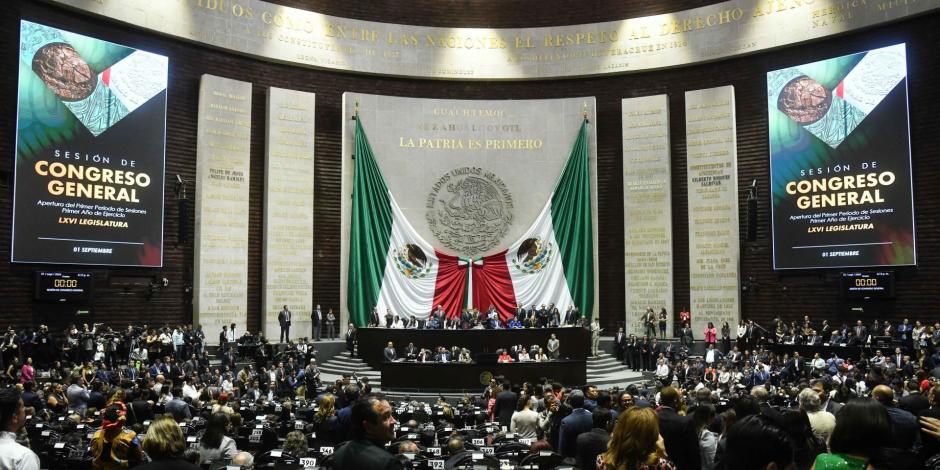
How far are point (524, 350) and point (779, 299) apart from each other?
939 centimetres

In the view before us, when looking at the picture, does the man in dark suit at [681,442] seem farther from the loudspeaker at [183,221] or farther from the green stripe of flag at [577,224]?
the green stripe of flag at [577,224]

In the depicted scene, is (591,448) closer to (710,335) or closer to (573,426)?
(573,426)

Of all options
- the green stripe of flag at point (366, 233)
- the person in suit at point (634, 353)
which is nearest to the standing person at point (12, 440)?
the person in suit at point (634, 353)

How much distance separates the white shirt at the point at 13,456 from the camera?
13.1ft

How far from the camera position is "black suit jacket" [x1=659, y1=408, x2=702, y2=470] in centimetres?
547

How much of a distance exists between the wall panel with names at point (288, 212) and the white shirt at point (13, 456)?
22432 millimetres

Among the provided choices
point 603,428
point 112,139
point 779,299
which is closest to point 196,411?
point 603,428

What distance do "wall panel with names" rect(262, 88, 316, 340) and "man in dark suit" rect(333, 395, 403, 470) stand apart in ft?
76.5

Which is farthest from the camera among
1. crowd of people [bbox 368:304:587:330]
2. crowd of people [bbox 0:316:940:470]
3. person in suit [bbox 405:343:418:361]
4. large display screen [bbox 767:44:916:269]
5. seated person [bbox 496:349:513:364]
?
crowd of people [bbox 368:304:587:330]

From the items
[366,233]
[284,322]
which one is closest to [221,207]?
[284,322]

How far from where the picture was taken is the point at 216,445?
6.27 meters

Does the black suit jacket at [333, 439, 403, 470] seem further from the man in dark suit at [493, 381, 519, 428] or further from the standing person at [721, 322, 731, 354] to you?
the standing person at [721, 322, 731, 354]

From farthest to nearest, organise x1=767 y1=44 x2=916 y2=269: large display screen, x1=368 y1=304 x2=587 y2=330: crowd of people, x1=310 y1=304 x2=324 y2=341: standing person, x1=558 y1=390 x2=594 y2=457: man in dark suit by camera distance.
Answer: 1. x1=310 y1=304 x2=324 y2=341: standing person
2. x1=368 y1=304 x2=587 y2=330: crowd of people
3. x1=767 y1=44 x2=916 y2=269: large display screen
4. x1=558 y1=390 x2=594 y2=457: man in dark suit

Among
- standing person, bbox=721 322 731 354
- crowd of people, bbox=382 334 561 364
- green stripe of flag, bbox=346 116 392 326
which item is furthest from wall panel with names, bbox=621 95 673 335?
green stripe of flag, bbox=346 116 392 326
